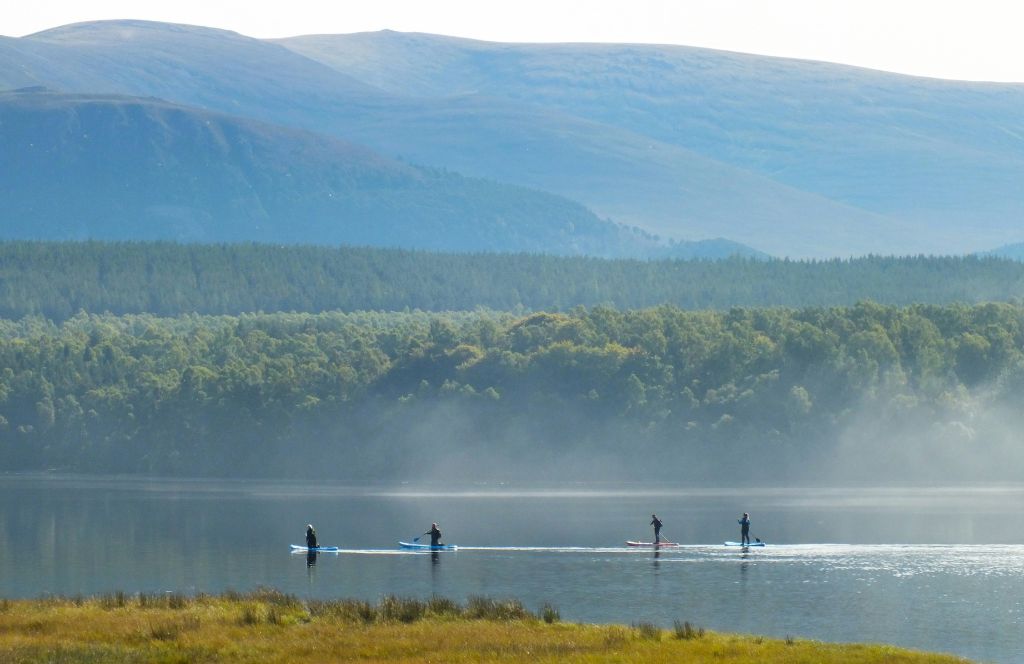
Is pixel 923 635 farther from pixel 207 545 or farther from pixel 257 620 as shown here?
pixel 207 545

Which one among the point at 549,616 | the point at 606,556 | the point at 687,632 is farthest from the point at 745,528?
the point at 687,632

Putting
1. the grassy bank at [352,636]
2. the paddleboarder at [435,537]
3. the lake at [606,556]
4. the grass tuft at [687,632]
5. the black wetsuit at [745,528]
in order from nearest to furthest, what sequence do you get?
the grassy bank at [352,636]
the grass tuft at [687,632]
the lake at [606,556]
the paddleboarder at [435,537]
the black wetsuit at [745,528]

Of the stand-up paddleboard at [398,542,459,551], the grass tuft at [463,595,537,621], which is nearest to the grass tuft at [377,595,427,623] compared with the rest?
the grass tuft at [463,595,537,621]

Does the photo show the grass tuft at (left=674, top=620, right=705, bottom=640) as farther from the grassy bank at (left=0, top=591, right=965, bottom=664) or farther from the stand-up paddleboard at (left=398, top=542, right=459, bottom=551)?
the stand-up paddleboard at (left=398, top=542, right=459, bottom=551)

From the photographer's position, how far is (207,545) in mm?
110125

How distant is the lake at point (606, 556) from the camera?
255 feet

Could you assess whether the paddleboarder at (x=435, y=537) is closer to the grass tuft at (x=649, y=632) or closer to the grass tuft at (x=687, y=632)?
the grass tuft at (x=649, y=632)

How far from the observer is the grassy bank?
5950cm

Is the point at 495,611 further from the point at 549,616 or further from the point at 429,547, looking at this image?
the point at 429,547

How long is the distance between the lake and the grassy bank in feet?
24.5

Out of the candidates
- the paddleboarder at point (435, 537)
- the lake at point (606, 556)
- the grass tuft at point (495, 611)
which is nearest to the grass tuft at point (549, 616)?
the grass tuft at point (495, 611)

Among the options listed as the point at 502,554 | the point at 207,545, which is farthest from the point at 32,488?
the point at 502,554

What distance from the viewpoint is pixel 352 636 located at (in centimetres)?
6334

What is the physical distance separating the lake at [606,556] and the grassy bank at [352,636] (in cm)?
746
